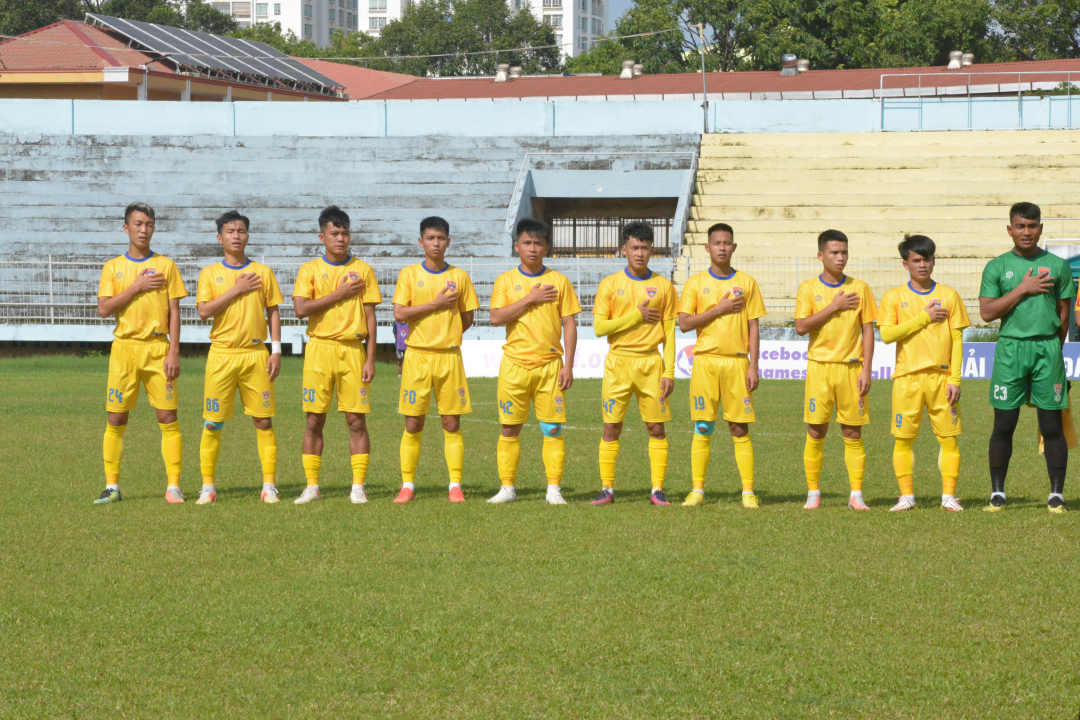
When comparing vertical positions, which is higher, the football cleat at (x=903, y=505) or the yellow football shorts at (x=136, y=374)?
the yellow football shorts at (x=136, y=374)

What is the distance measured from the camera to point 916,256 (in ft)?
26.8

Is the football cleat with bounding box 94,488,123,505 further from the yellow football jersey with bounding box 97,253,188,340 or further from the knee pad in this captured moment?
the knee pad

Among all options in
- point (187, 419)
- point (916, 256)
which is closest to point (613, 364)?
point (916, 256)

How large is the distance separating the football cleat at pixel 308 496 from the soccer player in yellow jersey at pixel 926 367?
13.2ft

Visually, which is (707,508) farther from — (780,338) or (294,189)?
(294,189)

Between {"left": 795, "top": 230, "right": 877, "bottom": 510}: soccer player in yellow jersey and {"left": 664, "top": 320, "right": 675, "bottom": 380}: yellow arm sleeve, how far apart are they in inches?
34.5

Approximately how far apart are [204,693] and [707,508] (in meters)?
4.42

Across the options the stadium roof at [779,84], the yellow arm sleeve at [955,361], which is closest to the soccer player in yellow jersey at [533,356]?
the yellow arm sleeve at [955,361]

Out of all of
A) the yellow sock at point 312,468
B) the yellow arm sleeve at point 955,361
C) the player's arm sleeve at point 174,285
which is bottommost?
the yellow sock at point 312,468

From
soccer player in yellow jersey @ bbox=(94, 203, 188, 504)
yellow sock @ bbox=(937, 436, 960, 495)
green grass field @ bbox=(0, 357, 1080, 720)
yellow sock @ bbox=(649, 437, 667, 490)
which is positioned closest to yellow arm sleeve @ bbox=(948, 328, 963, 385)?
yellow sock @ bbox=(937, 436, 960, 495)

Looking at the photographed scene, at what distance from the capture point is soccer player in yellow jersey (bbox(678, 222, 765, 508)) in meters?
8.30

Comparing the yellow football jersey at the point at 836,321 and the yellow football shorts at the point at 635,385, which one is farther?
the yellow football shorts at the point at 635,385

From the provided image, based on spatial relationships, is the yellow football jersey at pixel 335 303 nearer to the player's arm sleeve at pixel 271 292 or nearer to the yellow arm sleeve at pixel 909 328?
the player's arm sleeve at pixel 271 292

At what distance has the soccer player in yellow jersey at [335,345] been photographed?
8578 mm
